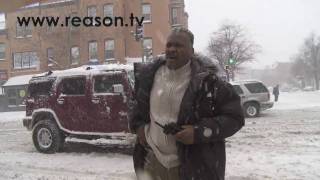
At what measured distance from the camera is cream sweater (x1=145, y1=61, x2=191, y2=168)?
11.1ft

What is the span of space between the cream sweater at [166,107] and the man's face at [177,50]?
0.05 meters

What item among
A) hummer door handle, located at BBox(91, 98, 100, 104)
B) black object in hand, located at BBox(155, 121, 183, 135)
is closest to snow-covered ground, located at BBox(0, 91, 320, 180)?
hummer door handle, located at BBox(91, 98, 100, 104)

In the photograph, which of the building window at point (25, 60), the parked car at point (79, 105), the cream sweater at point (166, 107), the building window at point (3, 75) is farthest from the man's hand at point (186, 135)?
the building window at point (3, 75)

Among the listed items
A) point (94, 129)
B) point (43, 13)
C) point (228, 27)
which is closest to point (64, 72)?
point (94, 129)

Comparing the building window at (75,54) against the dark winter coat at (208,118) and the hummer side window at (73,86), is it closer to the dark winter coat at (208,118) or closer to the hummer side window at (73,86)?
the hummer side window at (73,86)

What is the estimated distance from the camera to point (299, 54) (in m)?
91.4

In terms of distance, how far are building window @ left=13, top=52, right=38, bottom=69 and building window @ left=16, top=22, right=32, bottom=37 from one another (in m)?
2.01

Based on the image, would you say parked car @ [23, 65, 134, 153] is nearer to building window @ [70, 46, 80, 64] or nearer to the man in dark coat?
the man in dark coat

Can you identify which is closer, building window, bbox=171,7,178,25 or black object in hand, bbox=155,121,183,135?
black object in hand, bbox=155,121,183,135

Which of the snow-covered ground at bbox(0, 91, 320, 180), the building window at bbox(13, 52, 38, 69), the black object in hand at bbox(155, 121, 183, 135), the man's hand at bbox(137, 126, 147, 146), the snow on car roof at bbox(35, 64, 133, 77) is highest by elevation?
the building window at bbox(13, 52, 38, 69)

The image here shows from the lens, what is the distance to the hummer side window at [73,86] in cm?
1146

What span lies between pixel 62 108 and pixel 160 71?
8.36 metres

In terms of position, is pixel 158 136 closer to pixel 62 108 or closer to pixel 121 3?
pixel 62 108

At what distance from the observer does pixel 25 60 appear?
169 feet
